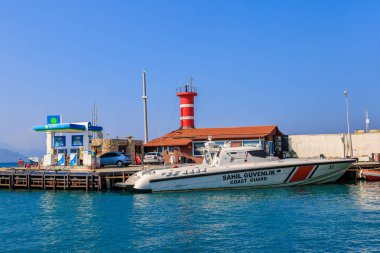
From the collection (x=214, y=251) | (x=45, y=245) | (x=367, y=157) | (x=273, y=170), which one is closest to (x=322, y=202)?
(x=273, y=170)

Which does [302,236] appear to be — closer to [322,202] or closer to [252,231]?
[252,231]

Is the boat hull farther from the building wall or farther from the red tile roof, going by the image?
the building wall

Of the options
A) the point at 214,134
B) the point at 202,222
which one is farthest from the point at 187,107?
the point at 202,222

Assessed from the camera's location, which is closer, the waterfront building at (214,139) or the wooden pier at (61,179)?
the wooden pier at (61,179)

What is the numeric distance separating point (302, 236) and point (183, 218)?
5977mm

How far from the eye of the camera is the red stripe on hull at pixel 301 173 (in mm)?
28938

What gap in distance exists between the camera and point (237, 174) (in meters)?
28.4

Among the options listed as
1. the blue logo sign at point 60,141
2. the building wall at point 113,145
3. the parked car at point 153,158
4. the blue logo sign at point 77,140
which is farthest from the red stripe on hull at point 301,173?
the blue logo sign at point 60,141

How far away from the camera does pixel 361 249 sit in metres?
13.8

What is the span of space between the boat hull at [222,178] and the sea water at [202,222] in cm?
73

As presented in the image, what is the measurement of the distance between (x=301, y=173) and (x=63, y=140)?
22.8 meters

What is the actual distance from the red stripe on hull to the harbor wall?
12.1m

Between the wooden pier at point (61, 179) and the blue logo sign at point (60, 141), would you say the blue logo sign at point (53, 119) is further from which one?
the wooden pier at point (61, 179)

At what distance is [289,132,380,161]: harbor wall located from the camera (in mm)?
39906
